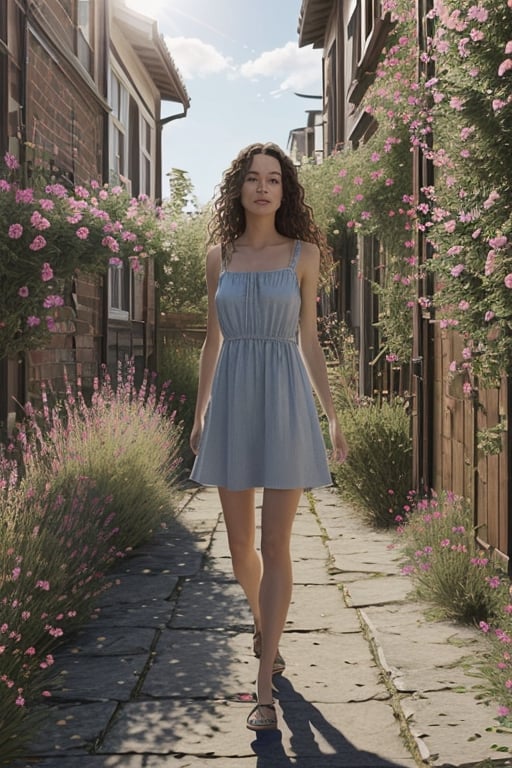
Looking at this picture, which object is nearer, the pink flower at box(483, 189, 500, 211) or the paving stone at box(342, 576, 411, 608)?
the pink flower at box(483, 189, 500, 211)

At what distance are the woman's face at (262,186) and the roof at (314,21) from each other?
12737 millimetres

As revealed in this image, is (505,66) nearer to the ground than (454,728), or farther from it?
farther from it

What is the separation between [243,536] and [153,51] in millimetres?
11747

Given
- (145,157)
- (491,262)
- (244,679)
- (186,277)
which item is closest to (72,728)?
(244,679)

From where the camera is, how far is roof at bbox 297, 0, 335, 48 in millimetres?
15773

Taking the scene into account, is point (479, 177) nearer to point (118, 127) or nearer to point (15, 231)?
point (15, 231)

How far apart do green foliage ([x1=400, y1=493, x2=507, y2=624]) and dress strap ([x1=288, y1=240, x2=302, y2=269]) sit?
5.44 feet

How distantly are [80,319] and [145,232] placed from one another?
2.83 m

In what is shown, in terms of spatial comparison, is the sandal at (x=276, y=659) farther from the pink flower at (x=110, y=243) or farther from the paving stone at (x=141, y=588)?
the pink flower at (x=110, y=243)

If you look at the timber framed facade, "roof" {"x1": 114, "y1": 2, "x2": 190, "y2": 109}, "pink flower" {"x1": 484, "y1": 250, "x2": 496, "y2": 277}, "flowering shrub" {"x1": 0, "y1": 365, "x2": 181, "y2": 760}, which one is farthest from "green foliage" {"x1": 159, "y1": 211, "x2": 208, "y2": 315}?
"pink flower" {"x1": 484, "y1": 250, "x2": 496, "y2": 277}

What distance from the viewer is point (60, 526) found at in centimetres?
469

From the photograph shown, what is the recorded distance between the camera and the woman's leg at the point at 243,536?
12.2ft

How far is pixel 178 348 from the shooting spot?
48.3 ft

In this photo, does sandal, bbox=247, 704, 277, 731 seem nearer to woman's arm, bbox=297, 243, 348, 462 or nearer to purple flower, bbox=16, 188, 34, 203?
woman's arm, bbox=297, 243, 348, 462
